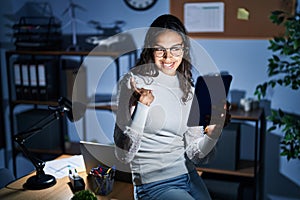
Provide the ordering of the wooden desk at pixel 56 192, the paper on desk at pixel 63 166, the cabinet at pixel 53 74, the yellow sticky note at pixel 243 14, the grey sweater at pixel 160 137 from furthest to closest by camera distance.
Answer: the cabinet at pixel 53 74 → the yellow sticky note at pixel 243 14 → the paper on desk at pixel 63 166 → the wooden desk at pixel 56 192 → the grey sweater at pixel 160 137

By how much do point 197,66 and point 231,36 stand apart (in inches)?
13.4

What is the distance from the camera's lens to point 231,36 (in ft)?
9.55

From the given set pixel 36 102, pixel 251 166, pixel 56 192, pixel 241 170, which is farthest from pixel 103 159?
pixel 36 102

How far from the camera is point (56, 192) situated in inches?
73.4

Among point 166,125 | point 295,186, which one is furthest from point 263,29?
point 166,125

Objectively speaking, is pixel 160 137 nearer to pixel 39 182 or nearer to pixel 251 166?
pixel 39 182

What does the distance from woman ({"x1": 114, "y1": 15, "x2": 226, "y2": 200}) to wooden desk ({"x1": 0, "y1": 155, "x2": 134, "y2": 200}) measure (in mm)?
104

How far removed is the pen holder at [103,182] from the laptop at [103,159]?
0.09 meters

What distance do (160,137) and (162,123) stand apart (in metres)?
0.06

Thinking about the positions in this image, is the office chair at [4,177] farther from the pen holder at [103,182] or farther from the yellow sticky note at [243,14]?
the yellow sticky note at [243,14]

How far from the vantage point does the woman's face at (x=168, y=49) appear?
164 cm

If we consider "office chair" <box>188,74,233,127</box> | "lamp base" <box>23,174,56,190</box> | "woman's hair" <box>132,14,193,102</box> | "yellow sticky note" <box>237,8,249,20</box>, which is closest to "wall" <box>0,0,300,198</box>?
"yellow sticky note" <box>237,8,249,20</box>

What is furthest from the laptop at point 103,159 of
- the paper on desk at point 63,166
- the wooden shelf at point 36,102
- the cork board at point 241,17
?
the cork board at point 241,17

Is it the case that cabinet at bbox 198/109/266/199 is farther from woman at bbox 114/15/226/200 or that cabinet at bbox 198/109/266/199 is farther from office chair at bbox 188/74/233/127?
woman at bbox 114/15/226/200
